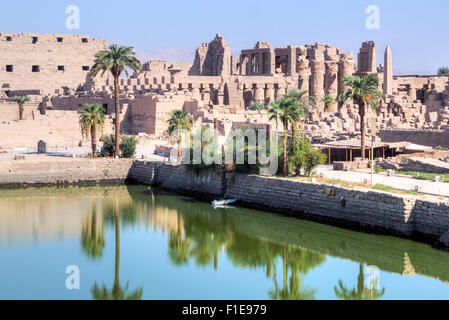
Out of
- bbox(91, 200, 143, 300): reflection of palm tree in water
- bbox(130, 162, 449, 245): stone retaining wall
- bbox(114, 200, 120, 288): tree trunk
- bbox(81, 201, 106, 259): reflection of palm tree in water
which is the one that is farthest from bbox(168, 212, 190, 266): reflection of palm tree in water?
bbox(130, 162, 449, 245): stone retaining wall

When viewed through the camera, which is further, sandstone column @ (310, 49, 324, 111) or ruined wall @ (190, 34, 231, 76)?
ruined wall @ (190, 34, 231, 76)

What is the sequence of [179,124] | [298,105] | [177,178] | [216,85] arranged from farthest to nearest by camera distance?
[216,85]
[179,124]
[177,178]
[298,105]

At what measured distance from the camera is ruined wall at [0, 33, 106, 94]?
61.9 metres

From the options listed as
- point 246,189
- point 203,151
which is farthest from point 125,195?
point 246,189

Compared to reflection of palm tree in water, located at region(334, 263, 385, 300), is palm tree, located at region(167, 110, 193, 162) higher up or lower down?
higher up

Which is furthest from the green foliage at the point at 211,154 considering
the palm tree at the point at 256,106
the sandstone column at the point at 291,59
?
the sandstone column at the point at 291,59

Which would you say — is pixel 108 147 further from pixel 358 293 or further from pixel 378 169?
pixel 358 293

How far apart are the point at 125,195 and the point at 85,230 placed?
719 cm

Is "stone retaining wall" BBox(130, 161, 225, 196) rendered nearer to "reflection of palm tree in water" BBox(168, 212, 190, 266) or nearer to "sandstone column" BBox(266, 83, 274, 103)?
"reflection of palm tree in water" BBox(168, 212, 190, 266)

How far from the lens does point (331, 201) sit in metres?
25.7

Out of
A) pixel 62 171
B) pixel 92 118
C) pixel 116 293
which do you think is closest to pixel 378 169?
pixel 116 293
